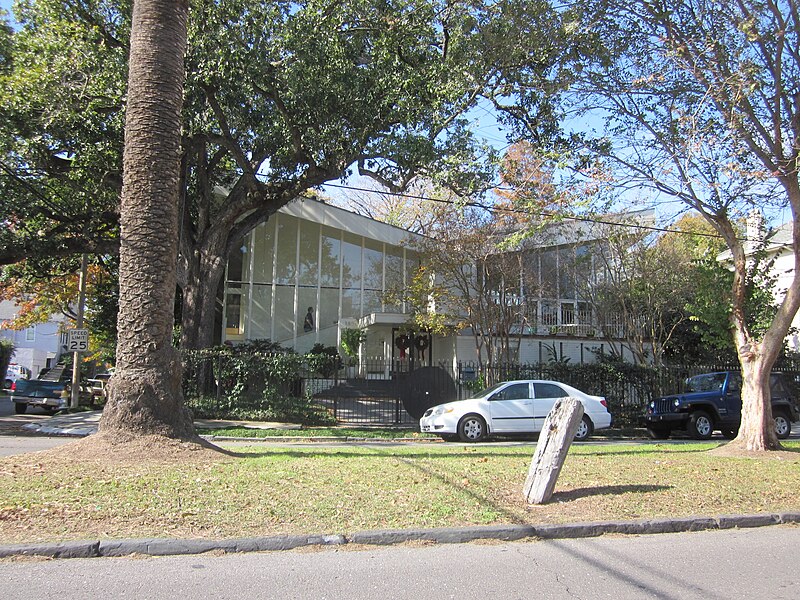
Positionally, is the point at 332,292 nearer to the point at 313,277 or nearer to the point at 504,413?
the point at 313,277

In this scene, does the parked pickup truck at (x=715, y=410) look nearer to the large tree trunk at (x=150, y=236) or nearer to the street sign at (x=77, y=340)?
the large tree trunk at (x=150, y=236)

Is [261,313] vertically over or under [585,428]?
over

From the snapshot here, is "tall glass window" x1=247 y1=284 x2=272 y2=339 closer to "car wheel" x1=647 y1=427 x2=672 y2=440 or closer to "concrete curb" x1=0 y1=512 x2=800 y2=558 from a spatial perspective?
"car wheel" x1=647 y1=427 x2=672 y2=440

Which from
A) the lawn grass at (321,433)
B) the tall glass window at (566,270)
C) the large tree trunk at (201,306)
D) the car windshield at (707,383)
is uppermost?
→ the tall glass window at (566,270)

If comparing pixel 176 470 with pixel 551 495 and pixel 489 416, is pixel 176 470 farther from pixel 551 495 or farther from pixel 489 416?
pixel 489 416

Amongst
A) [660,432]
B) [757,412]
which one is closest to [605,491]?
[757,412]

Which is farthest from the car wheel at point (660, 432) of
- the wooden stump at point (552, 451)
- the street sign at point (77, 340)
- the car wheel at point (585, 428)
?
the street sign at point (77, 340)

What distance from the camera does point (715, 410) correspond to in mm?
15750

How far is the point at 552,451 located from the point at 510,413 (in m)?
7.93

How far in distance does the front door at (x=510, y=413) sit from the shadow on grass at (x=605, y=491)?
6984mm

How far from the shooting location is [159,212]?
9.02m

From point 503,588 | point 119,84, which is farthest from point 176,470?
point 119,84

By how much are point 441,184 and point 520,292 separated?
17.8ft

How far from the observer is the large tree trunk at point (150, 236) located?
854 centimetres
